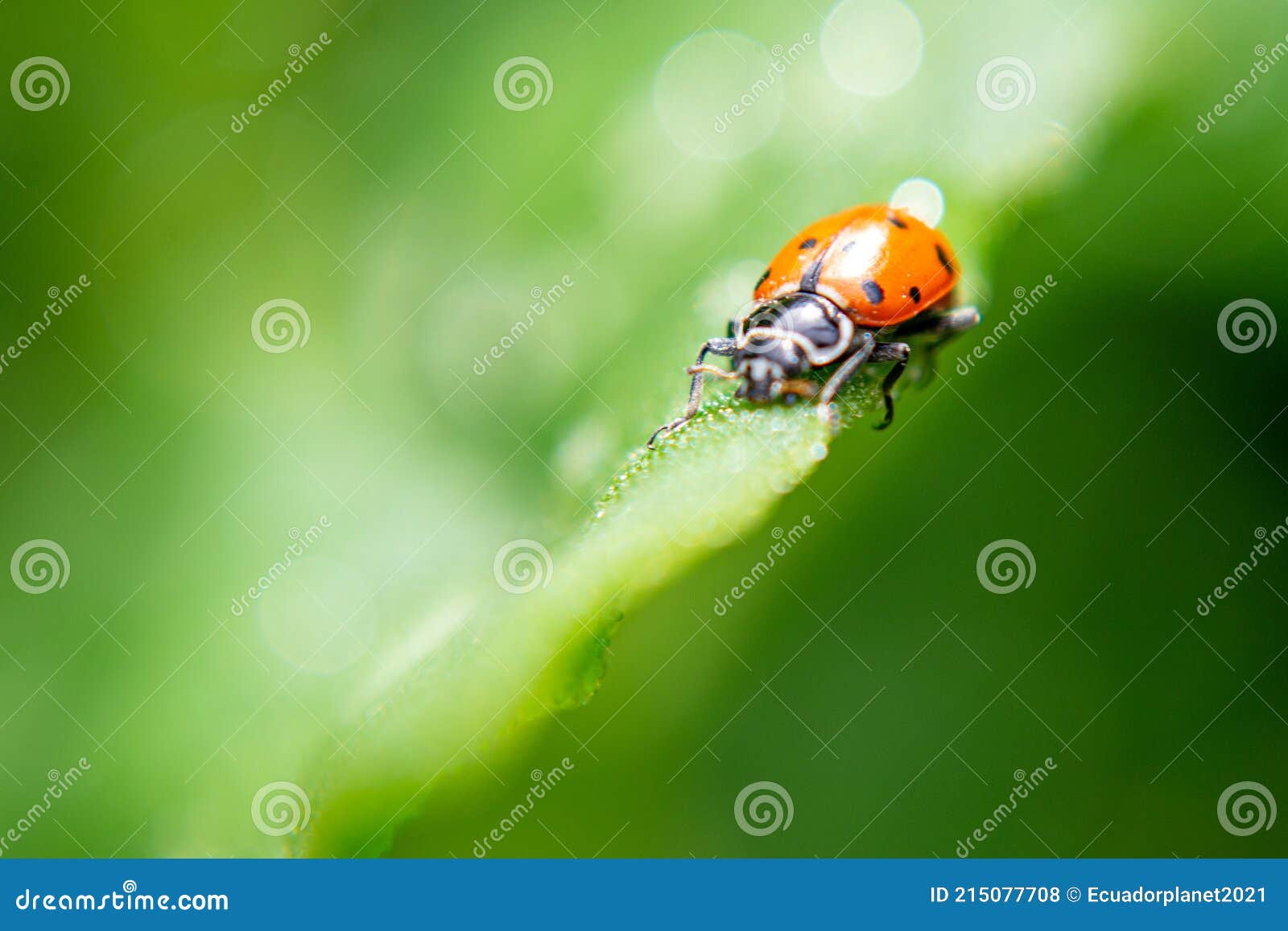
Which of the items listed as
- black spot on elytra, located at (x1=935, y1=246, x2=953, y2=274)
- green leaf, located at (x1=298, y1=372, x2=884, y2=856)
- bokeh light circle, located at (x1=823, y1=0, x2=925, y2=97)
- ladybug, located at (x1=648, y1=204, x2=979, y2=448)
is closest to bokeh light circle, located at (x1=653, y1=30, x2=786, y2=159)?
bokeh light circle, located at (x1=823, y1=0, x2=925, y2=97)

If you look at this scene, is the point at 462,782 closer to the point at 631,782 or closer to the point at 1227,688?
the point at 631,782

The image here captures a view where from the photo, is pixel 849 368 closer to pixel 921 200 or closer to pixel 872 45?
pixel 921 200

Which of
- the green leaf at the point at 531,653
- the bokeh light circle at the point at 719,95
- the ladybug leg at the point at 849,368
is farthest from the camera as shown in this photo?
the bokeh light circle at the point at 719,95

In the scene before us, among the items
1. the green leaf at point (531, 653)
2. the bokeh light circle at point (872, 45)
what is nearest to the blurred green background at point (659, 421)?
the bokeh light circle at point (872, 45)

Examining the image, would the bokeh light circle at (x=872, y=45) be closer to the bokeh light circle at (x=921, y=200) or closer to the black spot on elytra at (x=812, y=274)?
the bokeh light circle at (x=921, y=200)

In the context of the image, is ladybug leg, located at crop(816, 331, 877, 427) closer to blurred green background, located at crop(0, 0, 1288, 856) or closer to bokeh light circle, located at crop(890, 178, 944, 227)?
blurred green background, located at crop(0, 0, 1288, 856)

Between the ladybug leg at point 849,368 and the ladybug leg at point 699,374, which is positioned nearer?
the ladybug leg at point 699,374

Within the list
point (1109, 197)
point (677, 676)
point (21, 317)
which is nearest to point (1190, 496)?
point (1109, 197)
